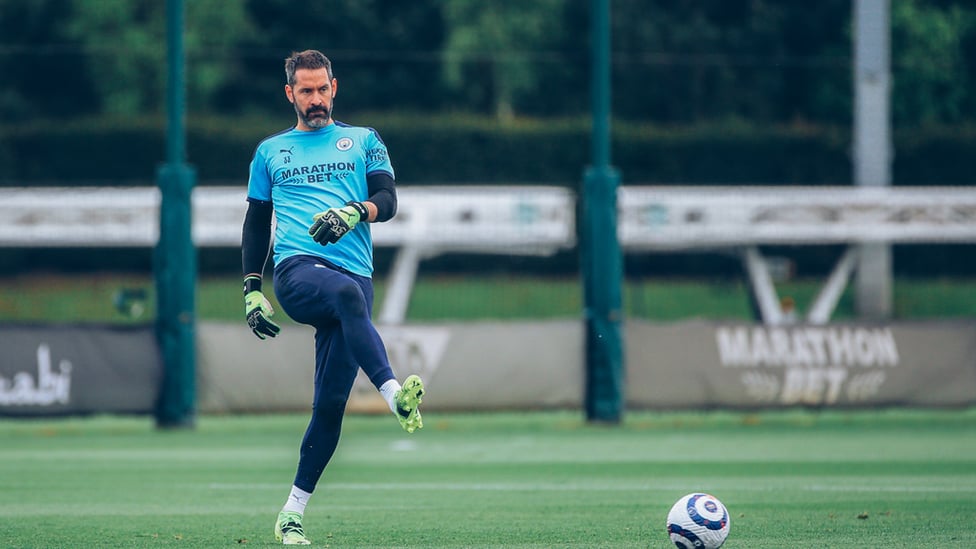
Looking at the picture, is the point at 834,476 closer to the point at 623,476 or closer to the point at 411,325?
the point at 623,476

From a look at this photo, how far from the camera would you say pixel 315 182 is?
783cm

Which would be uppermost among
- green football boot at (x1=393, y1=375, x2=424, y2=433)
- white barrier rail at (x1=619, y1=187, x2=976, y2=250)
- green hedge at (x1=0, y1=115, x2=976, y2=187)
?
green hedge at (x1=0, y1=115, x2=976, y2=187)

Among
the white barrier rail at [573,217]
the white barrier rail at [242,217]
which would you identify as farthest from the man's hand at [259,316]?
the white barrier rail at [573,217]

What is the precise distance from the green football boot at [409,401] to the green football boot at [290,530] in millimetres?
896

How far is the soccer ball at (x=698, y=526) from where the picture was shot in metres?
7.24

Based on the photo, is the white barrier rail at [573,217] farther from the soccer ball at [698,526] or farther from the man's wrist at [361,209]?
the soccer ball at [698,526]

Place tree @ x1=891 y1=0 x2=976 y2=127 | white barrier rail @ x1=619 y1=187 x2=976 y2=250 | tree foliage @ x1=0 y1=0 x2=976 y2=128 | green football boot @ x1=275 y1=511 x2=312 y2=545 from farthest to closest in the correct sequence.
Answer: tree foliage @ x1=0 y1=0 x2=976 y2=128
tree @ x1=891 y1=0 x2=976 y2=127
white barrier rail @ x1=619 y1=187 x2=976 y2=250
green football boot @ x1=275 y1=511 x2=312 y2=545

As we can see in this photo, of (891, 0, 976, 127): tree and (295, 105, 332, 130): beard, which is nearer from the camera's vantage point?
(295, 105, 332, 130): beard

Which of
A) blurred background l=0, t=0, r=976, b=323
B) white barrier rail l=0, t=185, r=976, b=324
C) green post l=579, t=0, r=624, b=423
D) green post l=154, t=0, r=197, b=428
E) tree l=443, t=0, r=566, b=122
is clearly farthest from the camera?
tree l=443, t=0, r=566, b=122

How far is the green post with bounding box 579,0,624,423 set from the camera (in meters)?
16.5

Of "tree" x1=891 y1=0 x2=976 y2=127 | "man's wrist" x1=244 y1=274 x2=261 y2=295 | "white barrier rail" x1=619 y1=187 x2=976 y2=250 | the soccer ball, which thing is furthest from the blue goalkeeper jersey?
"tree" x1=891 y1=0 x2=976 y2=127

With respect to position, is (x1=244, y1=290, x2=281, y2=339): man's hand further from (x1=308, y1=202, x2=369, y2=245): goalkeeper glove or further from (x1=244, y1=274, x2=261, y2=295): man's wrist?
(x1=308, y1=202, x2=369, y2=245): goalkeeper glove

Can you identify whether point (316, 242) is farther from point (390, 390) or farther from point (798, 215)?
point (798, 215)

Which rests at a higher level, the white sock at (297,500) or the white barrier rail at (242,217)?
the white barrier rail at (242,217)
